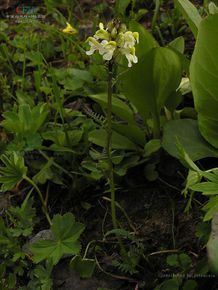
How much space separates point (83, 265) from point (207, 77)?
79cm

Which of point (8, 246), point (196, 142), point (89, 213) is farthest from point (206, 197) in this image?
point (8, 246)

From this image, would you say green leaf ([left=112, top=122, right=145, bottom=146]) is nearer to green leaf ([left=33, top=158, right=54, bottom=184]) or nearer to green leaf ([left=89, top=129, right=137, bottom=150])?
green leaf ([left=89, top=129, right=137, bottom=150])

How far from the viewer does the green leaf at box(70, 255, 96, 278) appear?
174 centimetres

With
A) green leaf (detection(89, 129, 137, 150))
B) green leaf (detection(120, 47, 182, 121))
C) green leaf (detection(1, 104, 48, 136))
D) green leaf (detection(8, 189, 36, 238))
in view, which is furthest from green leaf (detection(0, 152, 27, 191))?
green leaf (detection(120, 47, 182, 121))

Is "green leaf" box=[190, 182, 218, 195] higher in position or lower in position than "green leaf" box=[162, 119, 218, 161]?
higher

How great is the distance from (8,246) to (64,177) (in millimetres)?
432

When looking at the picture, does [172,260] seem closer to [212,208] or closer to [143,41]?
[212,208]

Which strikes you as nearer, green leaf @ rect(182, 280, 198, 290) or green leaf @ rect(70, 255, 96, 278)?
green leaf @ rect(182, 280, 198, 290)

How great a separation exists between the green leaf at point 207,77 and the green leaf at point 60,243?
60 centimetres

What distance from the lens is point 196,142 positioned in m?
1.94

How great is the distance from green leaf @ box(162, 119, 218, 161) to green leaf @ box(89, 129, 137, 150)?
7.1 inches

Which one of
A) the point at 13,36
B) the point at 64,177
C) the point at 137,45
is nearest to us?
the point at 137,45

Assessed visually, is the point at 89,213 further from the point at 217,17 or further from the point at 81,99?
the point at 217,17

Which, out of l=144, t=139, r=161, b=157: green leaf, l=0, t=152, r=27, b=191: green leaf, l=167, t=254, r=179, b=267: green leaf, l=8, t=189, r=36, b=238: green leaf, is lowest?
l=167, t=254, r=179, b=267: green leaf
